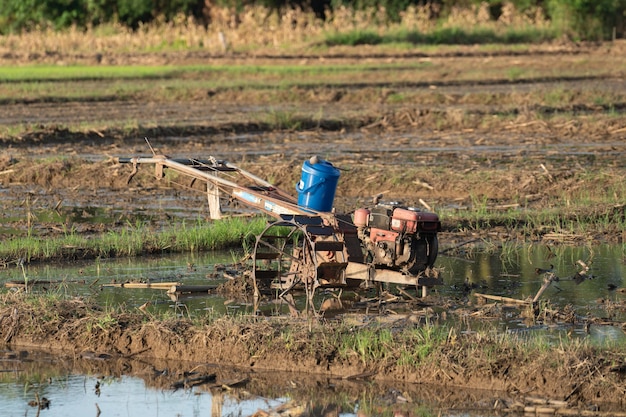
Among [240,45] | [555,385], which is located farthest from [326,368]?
[240,45]

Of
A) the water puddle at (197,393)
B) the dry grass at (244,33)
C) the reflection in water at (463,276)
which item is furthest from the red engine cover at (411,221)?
the dry grass at (244,33)

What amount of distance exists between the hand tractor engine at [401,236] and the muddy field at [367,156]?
142cm

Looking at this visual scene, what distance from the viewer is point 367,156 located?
1611 centimetres

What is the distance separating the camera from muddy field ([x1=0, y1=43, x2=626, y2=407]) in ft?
23.5

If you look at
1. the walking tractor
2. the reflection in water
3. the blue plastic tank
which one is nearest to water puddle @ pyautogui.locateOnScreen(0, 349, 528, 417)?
the reflection in water

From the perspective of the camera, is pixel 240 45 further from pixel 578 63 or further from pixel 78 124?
pixel 78 124

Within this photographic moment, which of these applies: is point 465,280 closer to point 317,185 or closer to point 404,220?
point 404,220

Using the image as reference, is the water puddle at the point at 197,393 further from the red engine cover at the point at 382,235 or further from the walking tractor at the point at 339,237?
the red engine cover at the point at 382,235

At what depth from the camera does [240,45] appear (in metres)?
36.9

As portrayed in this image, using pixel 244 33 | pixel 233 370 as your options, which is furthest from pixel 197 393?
pixel 244 33

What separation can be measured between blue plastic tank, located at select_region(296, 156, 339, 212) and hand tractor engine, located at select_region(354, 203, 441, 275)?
30 cm

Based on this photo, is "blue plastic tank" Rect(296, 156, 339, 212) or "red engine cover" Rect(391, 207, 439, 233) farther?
"blue plastic tank" Rect(296, 156, 339, 212)

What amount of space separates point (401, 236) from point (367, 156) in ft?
26.3

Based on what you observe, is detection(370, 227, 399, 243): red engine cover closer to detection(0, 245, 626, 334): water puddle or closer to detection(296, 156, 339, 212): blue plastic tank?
detection(296, 156, 339, 212): blue plastic tank
